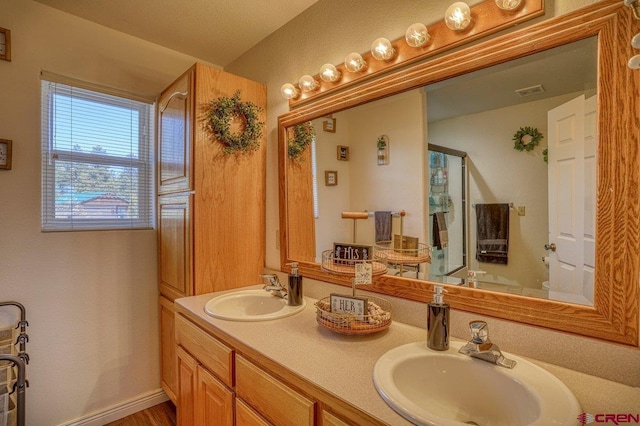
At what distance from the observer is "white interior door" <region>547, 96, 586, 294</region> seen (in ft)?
3.23

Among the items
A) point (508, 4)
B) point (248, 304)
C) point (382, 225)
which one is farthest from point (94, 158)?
point (508, 4)

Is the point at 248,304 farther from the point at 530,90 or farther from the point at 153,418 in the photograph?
the point at 530,90

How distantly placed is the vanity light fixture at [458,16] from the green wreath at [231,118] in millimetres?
1214

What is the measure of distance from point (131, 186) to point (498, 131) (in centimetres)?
222

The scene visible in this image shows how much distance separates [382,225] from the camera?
1.50m

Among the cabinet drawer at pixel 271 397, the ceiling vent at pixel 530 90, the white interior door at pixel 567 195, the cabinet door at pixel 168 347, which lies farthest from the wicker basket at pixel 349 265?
the cabinet door at pixel 168 347

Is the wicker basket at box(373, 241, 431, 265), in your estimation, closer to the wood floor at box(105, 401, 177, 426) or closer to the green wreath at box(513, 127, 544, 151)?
the green wreath at box(513, 127, 544, 151)

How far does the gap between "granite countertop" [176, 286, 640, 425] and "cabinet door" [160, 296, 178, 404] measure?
699 mm

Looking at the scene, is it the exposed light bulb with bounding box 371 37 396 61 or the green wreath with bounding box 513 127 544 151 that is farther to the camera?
the exposed light bulb with bounding box 371 37 396 61

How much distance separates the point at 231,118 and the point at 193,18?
0.65m

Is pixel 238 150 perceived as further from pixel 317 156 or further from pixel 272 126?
pixel 317 156

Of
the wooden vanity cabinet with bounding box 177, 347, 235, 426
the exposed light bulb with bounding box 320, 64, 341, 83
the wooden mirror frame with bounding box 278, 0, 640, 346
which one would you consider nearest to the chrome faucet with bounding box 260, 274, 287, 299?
the wooden vanity cabinet with bounding box 177, 347, 235, 426

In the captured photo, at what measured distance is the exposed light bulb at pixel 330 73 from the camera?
1.63 meters

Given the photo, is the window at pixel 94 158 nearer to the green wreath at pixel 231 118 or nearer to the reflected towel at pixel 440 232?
the green wreath at pixel 231 118
